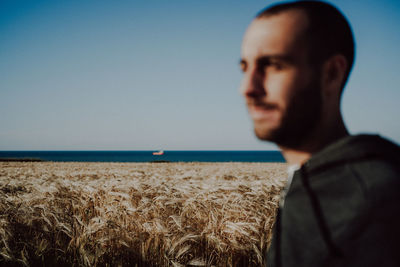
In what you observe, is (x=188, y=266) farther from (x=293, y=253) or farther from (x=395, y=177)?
(x=395, y=177)

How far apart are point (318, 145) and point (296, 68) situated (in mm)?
344

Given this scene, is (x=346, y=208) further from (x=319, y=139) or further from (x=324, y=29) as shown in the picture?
(x=324, y=29)

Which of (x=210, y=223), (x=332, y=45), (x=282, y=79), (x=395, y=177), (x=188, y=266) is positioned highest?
(x=332, y=45)

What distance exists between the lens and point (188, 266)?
3.12 metres

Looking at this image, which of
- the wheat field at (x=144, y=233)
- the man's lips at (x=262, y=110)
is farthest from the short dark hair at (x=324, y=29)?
the wheat field at (x=144, y=233)

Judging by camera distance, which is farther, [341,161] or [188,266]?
[188,266]

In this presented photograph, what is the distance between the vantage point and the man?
33.0 inches

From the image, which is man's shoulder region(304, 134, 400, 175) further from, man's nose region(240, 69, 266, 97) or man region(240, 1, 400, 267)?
man's nose region(240, 69, 266, 97)

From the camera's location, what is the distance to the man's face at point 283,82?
3.73ft

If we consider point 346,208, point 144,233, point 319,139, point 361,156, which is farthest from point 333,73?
point 144,233

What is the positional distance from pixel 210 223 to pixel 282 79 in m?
2.71

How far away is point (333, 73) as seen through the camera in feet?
3.95

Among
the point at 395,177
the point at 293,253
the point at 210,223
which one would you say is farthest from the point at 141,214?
the point at 395,177

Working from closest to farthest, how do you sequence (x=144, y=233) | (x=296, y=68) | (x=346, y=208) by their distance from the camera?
(x=346, y=208), (x=296, y=68), (x=144, y=233)
